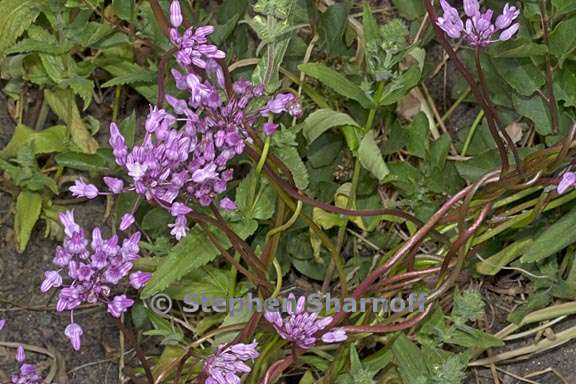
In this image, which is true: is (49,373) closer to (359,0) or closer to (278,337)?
(278,337)

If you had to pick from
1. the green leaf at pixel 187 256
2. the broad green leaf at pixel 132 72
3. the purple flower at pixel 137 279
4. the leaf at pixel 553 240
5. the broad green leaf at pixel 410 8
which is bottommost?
the green leaf at pixel 187 256

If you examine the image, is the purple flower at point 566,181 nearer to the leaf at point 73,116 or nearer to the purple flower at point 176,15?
the purple flower at point 176,15

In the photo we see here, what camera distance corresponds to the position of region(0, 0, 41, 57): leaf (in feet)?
7.88

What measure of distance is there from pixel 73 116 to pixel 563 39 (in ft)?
3.86

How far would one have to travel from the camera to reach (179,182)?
1771 mm

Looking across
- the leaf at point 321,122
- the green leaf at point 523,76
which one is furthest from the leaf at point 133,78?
the green leaf at point 523,76

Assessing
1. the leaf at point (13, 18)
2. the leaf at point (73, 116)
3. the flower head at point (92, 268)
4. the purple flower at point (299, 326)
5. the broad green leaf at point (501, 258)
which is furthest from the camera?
the leaf at point (73, 116)

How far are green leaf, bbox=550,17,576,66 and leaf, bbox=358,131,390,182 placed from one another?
0.43 m

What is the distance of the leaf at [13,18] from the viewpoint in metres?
2.40

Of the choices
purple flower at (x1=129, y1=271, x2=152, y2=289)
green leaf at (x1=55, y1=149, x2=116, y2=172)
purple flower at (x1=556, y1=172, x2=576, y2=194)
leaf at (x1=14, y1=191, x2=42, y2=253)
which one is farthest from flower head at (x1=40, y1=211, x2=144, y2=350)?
purple flower at (x1=556, y1=172, x2=576, y2=194)

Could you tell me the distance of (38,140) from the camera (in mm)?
2494

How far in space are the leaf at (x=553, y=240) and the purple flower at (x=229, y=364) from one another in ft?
2.14

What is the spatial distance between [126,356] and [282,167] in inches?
26.7

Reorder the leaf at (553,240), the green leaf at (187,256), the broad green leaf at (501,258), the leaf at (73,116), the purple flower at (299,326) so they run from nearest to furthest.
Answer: the purple flower at (299,326)
the green leaf at (187,256)
the leaf at (553,240)
the broad green leaf at (501,258)
the leaf at (73,116)
